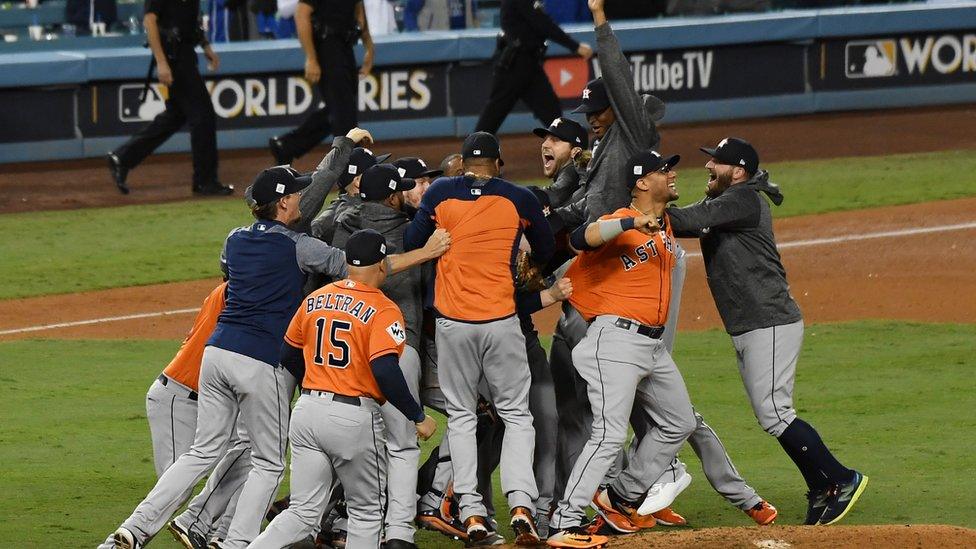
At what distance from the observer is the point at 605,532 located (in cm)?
687

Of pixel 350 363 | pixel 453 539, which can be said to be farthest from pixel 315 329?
pixel 453 539

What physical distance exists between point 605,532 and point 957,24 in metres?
14.1

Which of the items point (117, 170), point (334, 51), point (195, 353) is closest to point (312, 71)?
point (334, 51)

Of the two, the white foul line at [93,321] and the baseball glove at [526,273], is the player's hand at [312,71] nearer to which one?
the white foul line at [93,321]

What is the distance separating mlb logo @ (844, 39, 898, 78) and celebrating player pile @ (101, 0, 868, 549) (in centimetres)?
1259

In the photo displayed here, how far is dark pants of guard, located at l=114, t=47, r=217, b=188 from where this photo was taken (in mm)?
14023

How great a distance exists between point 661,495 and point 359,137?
2.17 m

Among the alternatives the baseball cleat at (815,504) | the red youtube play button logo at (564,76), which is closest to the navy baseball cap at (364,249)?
the baseball cleat at (815,504)

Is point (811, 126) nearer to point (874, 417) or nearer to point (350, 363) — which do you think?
point (874, 417)

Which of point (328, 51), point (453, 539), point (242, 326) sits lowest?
point (453, 539)

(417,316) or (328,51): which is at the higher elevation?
(328,51)

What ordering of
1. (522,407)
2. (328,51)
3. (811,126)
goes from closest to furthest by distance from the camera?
(522,407), (328,51), (811,126)

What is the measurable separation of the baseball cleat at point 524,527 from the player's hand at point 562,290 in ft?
3.00

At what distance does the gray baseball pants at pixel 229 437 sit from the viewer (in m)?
6.26
